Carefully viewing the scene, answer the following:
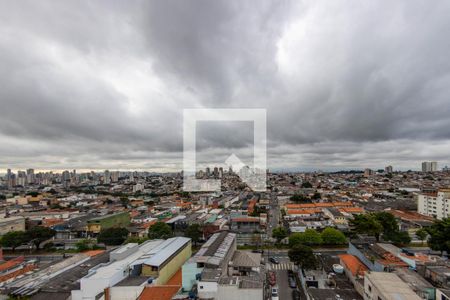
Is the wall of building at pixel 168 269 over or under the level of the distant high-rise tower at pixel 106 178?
over

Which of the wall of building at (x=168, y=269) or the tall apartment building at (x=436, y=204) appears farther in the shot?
the tall apartment building at (x=436, y=204)

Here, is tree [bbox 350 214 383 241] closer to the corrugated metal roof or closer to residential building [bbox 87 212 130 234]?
the corrugated metal roof

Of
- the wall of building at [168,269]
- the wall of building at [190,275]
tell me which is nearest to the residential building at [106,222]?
the wall of building at [168,269]

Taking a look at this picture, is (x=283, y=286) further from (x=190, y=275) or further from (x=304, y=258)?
(x=190, y=275)

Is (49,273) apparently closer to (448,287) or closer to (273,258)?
(273,258)

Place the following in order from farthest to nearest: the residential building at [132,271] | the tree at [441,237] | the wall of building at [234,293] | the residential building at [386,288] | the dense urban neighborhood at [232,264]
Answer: the tree at [441,237] → the residential building at [132,271] → the dense urban neighborhood at [232,264] → the wall of building at [234,293] → the residential building at [386,288]

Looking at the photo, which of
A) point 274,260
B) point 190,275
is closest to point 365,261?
point 274,260

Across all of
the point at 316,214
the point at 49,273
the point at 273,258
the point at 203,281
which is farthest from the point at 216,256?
the point at 316,214

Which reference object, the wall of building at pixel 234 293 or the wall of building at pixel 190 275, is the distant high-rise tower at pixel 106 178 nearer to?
the wall of building at pixel 190 275

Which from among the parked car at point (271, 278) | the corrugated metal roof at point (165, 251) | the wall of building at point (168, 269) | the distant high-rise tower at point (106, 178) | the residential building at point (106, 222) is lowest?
the distant high-rise tower at point (106, 178)

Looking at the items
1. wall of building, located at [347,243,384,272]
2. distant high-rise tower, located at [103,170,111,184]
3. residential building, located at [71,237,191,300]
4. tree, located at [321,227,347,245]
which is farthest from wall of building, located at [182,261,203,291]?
distant high-rise tower, located at [103,170,111,184]
